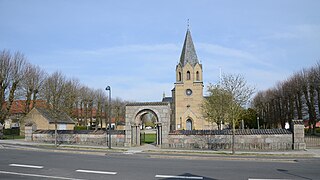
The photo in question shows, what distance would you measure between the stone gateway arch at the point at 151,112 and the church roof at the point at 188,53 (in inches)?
1637

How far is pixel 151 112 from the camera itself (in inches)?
1140

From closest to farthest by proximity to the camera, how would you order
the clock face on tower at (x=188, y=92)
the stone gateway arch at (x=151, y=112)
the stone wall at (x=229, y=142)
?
the stone wall at (x=229, y=142) → the stone gateway arch at (x=151, y=112) → the clock face on tower at (x=188, y=92)

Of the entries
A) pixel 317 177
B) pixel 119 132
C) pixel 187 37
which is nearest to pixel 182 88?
pixel 187 37

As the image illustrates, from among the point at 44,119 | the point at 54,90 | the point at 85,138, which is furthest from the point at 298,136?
the point at 54,90

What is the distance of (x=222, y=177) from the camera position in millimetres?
11781

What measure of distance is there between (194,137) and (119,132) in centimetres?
717

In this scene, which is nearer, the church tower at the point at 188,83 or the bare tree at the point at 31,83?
the bare tree at the point at 31,83

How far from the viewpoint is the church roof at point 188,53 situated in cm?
6969

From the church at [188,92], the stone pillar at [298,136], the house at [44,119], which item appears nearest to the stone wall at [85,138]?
the house at [44,119]

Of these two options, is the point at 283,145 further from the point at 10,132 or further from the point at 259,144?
the point at 10,132

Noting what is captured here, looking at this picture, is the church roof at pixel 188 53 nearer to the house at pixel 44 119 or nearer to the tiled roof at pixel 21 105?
the tiled roof at pixel 21 105

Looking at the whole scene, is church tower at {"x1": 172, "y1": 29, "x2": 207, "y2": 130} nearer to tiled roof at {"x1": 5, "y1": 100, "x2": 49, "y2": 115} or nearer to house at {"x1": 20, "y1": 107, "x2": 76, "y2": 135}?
tiled roof at {"x1": 5, "y1": 100, "x2": 49, "y2": 115}

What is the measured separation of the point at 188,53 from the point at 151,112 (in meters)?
43.4

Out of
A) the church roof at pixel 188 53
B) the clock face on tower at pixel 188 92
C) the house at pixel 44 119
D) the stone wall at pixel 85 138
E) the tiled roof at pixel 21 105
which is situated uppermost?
the church roof at pixel 188 53
